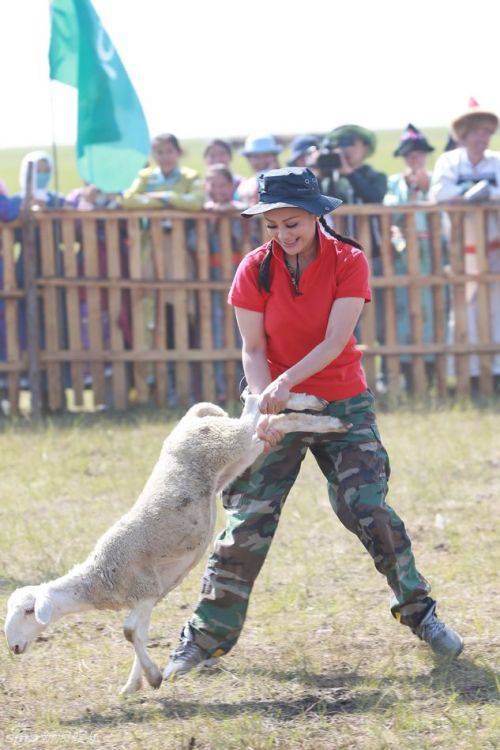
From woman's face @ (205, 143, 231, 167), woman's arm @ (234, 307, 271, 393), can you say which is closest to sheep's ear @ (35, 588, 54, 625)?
woman's arm @ (234, 307, 271, 393)

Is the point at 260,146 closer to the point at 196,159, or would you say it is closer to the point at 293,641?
the point at 293,641

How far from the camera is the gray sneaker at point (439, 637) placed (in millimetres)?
4621

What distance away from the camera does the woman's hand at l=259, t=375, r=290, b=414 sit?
4266 mm

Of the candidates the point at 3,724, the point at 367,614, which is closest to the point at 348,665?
the point at 367,614

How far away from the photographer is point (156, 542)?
420cm

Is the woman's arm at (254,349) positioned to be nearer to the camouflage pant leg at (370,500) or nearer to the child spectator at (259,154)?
the camouflage pant leg at (370,500)

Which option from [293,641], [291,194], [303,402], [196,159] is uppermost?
[196,159]

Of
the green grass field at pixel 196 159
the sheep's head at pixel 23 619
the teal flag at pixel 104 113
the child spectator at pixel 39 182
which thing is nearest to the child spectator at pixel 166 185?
the teal flag at pixel 104 113

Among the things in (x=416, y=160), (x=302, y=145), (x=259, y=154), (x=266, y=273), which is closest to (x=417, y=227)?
(x=416, y=160)

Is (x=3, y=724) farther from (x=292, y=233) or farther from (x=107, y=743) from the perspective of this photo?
(x=292, y=233)

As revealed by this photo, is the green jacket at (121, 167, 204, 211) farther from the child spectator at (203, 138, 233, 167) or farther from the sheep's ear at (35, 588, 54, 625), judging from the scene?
the sheep's ear at (35, 588, 54, 625)

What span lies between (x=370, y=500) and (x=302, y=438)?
342 mm

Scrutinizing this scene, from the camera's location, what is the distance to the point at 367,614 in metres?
5.27

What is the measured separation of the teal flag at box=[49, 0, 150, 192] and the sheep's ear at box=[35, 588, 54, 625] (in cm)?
647
